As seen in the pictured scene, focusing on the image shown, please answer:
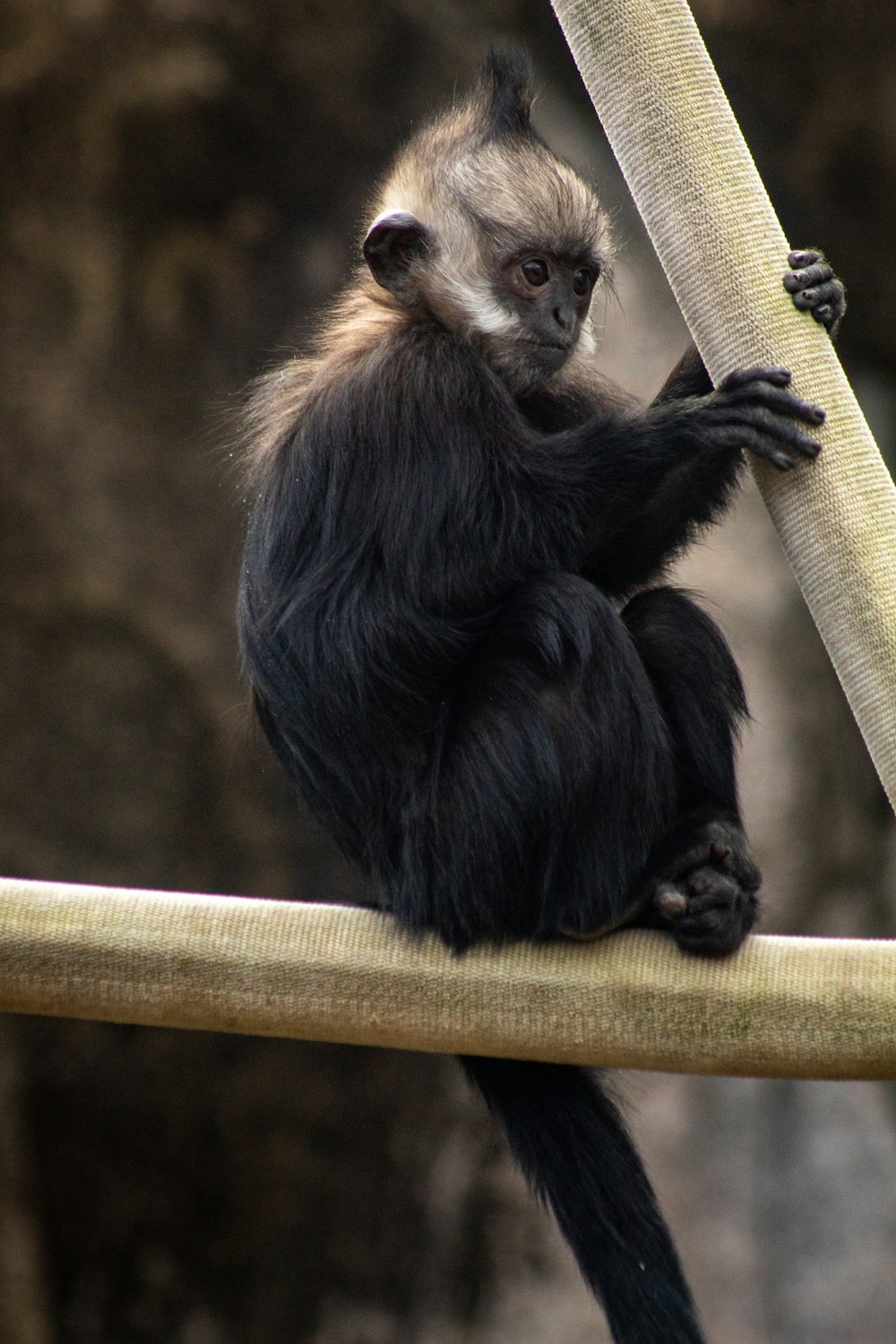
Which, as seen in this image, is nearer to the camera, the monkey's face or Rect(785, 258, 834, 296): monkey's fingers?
Rect(785, 258, 834, 296): monkey's fingers

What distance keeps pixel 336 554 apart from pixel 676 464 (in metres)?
0.61

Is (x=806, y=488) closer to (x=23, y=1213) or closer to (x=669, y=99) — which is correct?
(x=669, y=99)

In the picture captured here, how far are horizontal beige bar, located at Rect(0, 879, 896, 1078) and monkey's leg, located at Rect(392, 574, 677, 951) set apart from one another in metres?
0.08

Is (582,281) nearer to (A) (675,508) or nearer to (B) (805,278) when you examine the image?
(A) (675,508)

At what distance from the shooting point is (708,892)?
2.38 m

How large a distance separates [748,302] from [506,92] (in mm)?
1091

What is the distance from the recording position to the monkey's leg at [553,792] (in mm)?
2398

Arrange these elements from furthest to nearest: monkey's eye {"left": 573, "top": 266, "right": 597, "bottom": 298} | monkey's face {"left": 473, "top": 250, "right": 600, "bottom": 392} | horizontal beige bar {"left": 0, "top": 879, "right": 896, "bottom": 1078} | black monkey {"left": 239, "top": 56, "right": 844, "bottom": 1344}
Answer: monkey's eye {"left": 573, "top": 266, "right": 597, "bottom": 298} → monkey's face {"left": 473, "top": 250, "right": 600, "bottom": 392} → black monkey {"left": 239, "top": 56, "right": 844, "bottom": 1344} → horizontal beige bar {"left": 0, "top": 879, "right": 896, "bottom": 1078}

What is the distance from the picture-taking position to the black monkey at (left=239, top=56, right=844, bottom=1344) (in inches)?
93.5

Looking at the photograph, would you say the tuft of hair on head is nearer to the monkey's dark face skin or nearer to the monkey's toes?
the monkey's dark face skin

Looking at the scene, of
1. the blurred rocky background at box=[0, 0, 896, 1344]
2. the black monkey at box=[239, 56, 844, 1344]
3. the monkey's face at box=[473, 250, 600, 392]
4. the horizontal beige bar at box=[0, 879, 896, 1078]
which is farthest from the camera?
the blurred rocky background at box=[0, 0, 896, 1344]

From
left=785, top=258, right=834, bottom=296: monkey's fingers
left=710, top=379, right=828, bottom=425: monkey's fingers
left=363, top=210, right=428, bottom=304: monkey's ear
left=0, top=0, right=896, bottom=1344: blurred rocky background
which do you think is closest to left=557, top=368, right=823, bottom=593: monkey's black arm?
Result: left=710, top=379, right=828, bottom=425: monkey's fingers

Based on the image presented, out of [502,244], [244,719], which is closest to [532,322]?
[502,244]

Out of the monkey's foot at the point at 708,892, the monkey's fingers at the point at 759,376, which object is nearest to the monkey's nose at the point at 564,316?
the monkey's fingers at the point at 759,376
